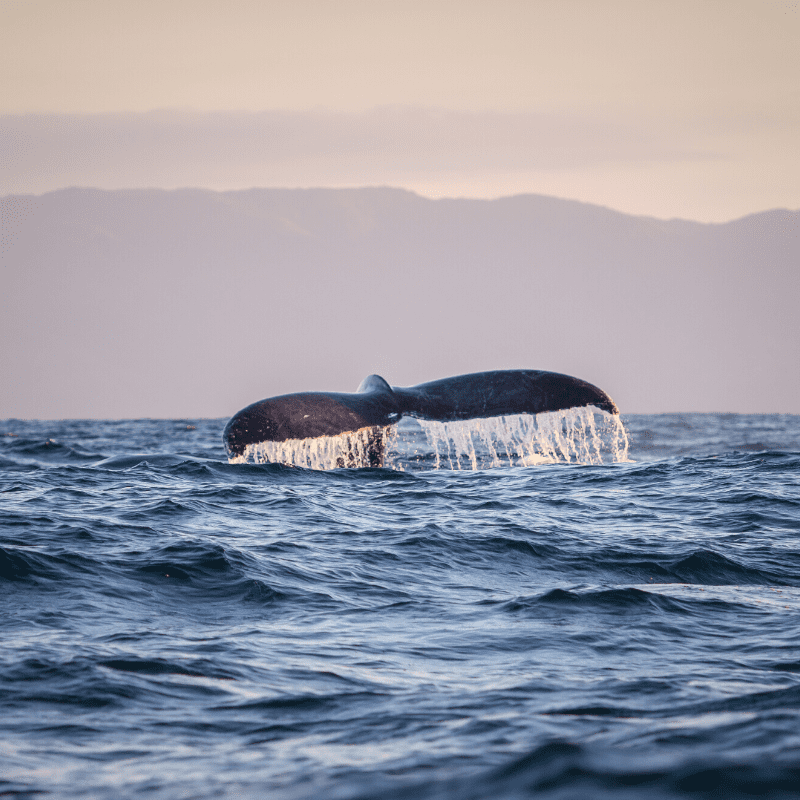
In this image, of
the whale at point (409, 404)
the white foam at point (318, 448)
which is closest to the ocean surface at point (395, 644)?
the white foam at point (318, 448)

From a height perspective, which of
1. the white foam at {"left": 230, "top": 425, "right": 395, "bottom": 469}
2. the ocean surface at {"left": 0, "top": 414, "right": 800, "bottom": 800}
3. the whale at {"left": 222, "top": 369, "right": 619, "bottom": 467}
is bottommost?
the ocean surface at {"left": 0, "top": 414, "right": 800, "bottom": 800}

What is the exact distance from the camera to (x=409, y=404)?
436 inches

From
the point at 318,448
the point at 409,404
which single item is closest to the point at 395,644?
the point at 318,448

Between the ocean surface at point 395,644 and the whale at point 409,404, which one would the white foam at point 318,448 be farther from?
the ocean surface at point 395,644

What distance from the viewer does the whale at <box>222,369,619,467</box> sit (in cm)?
1037

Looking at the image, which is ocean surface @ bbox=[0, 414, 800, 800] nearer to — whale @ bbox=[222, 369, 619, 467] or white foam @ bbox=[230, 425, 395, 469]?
white foam @ bbox=[230, 425, 395, 469]

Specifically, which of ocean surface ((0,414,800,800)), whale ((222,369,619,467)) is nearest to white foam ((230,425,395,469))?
whale ((222,369,619,467))

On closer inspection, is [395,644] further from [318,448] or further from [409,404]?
[409,404]

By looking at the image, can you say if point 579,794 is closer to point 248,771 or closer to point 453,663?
point 248,771

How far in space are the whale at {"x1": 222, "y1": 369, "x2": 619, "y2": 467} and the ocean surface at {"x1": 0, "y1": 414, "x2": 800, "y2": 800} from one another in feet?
3.30

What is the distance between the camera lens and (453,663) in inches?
225

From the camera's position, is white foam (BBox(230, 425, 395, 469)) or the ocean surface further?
white foam (BBox(230, 425, 395, 469))

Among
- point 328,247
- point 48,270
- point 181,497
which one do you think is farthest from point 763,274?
point 181,497

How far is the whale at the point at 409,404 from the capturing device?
10.4 metres
